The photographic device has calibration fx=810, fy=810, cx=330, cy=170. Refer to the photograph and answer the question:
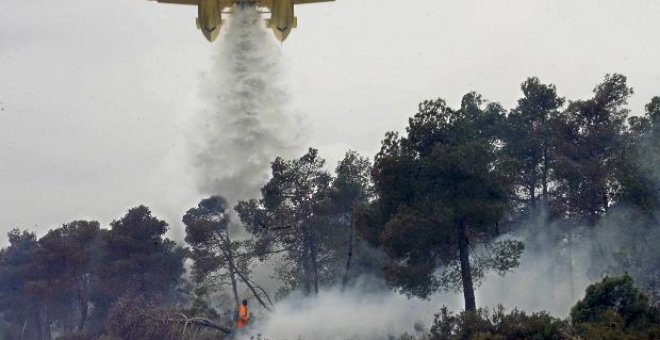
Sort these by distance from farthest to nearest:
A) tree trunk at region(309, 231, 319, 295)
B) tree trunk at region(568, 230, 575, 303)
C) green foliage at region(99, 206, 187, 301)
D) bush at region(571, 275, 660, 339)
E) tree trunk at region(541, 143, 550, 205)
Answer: green foliage at region(99, 206, 187, 301)
tree trunk at region(309, 231, 319, 295)
tree trunk at region(541, 143, 550, 205)
tree trunk at region(568, 230, 575, 303)
bush at region(571, 275, 660, 339)

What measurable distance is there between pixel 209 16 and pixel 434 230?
19.6 meters

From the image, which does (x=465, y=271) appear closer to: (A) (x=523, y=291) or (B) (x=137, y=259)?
(A) (x=523, y=291)

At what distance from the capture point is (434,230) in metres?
28.1

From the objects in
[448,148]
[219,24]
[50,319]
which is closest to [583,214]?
[448,148]

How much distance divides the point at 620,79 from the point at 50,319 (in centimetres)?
4318

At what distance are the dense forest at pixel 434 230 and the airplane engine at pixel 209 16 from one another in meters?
7.64

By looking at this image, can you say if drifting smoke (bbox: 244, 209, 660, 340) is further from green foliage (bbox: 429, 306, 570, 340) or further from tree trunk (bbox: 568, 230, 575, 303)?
green foliage (bbox: 429, 306, 570, 340)

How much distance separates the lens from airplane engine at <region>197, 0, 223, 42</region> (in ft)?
137

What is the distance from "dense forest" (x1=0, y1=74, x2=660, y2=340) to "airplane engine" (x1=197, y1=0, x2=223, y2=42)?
301 inches

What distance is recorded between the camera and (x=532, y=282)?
38.1 metres

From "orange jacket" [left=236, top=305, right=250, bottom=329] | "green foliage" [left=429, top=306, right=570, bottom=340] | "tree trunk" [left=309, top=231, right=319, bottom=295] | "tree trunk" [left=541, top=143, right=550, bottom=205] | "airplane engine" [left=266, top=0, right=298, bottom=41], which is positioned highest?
"airplane engine" [left=266, top=0, right=298, bottom=41]

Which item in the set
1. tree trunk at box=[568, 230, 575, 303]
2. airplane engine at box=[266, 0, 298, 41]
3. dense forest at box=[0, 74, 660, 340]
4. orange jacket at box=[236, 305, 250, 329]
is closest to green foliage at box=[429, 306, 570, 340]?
dense forest at box=[0, 74, 660, 340]

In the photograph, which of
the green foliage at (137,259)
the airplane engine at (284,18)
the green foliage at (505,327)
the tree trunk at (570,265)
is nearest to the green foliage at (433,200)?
the green foliage at (505,327)

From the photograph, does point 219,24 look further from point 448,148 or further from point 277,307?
point 448,148
